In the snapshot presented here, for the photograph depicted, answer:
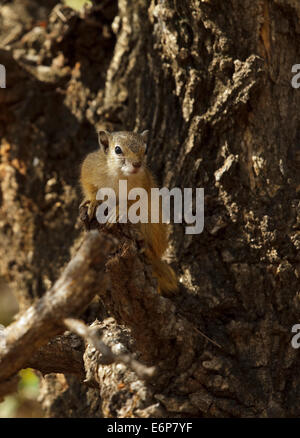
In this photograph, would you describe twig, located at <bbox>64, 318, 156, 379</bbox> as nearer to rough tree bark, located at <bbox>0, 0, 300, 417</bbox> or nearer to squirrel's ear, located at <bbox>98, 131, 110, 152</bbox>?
rough tree bark, located at <bbox>0, 0, 300, 417</bbox>

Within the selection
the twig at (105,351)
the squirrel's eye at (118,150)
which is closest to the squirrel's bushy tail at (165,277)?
the squirrel's eye at (118,150)

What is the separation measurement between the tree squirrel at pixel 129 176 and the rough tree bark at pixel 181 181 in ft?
0.35

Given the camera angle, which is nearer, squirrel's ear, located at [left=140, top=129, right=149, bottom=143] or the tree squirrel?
the tree squirrel

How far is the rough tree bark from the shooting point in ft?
8.57

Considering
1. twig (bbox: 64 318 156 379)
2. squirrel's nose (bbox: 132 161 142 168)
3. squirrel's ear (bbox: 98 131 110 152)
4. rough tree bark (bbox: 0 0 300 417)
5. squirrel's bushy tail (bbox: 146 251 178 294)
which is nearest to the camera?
twig (bbox: 64 318 156 379)

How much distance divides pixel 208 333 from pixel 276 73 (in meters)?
1.37

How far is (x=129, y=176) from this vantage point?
326cm

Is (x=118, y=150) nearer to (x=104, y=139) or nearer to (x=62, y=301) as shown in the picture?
(x=104, y=139)

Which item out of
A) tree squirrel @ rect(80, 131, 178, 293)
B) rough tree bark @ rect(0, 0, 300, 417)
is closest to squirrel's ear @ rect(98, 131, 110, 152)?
tree squirrel @ rect(80, 131, 178, 293)

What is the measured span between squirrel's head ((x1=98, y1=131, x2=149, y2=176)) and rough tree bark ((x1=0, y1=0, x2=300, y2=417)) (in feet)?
0.59

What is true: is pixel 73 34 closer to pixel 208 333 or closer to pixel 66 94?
pixel 66 94

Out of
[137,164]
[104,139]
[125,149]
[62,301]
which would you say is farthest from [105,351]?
[104,139]

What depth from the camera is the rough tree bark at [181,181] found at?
261cm

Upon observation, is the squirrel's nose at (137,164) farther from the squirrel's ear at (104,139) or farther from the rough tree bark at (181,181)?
the squirrel's ear at (104,139)
